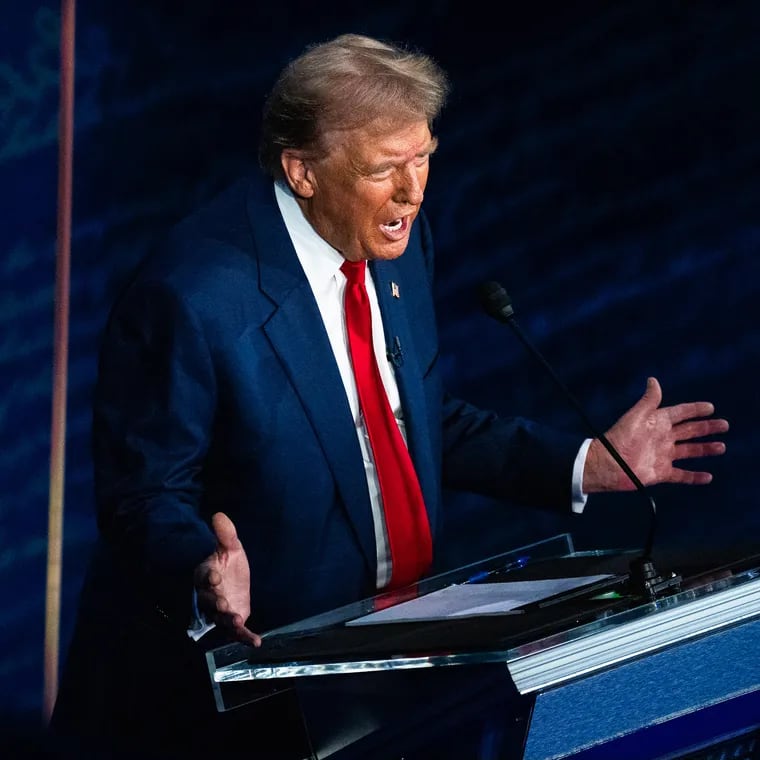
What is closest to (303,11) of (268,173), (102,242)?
(102,242)

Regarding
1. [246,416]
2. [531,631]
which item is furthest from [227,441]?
[531,631]

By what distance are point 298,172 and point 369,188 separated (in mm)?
125

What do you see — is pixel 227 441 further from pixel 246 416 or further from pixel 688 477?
pixel 688 477

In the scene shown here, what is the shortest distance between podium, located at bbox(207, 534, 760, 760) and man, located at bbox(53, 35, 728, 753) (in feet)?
1.51

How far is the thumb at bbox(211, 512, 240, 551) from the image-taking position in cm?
161

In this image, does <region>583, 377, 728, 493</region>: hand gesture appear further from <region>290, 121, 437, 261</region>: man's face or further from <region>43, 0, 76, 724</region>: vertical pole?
<region>43, 0, 76, 724</region>: vertical pole

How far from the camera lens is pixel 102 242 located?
289 cm

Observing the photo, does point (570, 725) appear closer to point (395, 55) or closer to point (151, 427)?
point (151, 427)

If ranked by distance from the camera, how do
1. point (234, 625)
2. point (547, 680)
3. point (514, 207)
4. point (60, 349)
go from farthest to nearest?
1. point (514, 207)
2. point (60, 349)
3. point (234, 625)
4. point (547, 680)

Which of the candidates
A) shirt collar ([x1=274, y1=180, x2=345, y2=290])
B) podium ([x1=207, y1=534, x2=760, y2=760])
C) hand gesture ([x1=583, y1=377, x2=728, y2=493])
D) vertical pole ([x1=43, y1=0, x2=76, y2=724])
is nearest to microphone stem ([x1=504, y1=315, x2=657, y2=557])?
podium ([x1=207, y1=534, x2=760, y2=760])

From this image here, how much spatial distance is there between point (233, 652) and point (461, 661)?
336 millimetres

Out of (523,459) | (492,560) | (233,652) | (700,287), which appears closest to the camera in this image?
(233,652)

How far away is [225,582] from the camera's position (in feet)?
5.30

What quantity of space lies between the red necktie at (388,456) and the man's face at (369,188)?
2.5 inches
